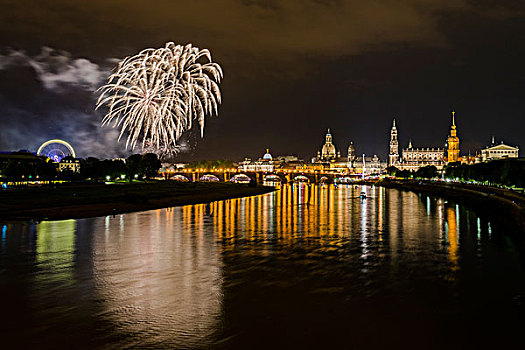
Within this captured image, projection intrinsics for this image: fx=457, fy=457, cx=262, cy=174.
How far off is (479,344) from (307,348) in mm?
5433

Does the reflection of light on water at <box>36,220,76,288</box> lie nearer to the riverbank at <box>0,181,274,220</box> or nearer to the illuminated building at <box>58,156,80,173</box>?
the riverbank at <box>0,181,274,220</box>

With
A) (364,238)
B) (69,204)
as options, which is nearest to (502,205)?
(364,238)

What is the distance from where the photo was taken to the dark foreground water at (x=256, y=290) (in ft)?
47.7

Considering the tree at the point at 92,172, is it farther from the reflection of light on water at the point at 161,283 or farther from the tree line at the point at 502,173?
the tree line at the point at 502,173

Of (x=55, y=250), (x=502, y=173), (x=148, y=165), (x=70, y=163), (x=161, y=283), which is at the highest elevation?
(x=70, y=163)

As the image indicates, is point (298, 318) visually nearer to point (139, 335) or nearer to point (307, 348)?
point (307, 348)

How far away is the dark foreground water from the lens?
14.5 m

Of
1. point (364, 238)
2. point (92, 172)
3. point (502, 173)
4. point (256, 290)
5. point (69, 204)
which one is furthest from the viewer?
point (92, 172)

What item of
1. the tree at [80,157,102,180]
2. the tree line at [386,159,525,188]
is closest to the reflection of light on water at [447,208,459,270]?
the tree line at [386,159,525,188]

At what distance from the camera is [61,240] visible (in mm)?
32312

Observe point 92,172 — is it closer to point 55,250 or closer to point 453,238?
point 55,250

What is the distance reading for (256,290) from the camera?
19859 mm

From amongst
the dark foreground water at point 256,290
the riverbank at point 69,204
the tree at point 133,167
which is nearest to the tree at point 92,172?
the tree at point 133,167

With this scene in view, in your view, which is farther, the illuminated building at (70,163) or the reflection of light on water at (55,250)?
the illuminated building at (70,163)
